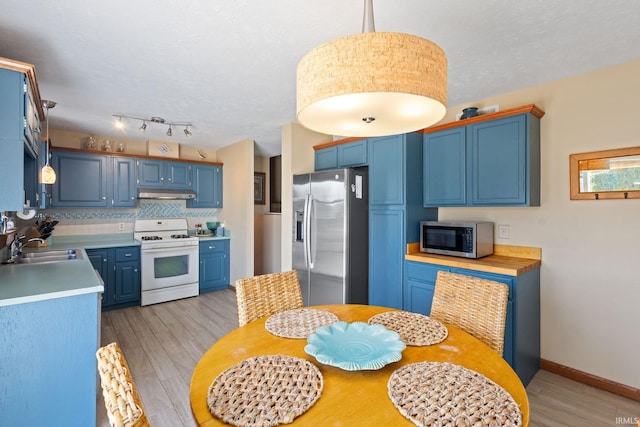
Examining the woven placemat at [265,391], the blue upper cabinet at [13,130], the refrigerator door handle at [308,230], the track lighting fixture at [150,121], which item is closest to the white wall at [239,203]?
the track lighting fixture at [150,121]

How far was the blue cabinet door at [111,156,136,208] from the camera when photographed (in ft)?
14.3

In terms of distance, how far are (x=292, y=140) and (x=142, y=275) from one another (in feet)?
8.84

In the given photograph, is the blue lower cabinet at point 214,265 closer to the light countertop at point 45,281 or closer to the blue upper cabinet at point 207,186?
the blue upper cabinet at point 207,186

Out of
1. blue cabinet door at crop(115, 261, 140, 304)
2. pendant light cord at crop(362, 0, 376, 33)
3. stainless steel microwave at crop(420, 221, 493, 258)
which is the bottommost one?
blue cabinet door at crop(115, 261, 140, 304)

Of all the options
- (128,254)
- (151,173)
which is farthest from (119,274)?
(151,173)

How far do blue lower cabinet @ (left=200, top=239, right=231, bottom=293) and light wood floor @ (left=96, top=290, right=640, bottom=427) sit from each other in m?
0.72

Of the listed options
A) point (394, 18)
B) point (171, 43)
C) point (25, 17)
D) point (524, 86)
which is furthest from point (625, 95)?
point (25, 17)

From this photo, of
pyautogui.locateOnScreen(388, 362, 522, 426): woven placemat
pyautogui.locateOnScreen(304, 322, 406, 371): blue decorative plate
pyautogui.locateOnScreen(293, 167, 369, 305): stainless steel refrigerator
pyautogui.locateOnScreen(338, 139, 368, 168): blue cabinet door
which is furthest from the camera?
pyautogui.locateOnScreen(338, 139, 368, 168): blue cabinet door

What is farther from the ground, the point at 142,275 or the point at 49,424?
the point at 142,275

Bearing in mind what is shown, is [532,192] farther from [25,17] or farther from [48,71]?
[48,71]

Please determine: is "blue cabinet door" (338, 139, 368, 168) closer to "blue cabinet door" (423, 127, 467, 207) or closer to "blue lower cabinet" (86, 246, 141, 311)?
"blue cabinet door" (423, 127, 467, 207)

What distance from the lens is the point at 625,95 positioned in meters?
2.28

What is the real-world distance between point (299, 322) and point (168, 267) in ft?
11.6

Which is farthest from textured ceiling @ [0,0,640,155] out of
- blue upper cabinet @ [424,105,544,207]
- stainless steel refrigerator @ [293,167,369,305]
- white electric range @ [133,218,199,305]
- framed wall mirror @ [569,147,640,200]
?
white electric range @ [133,218,199,305]
